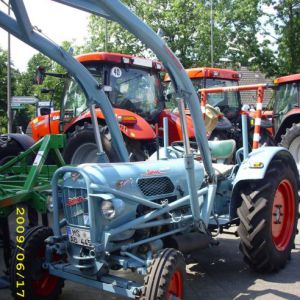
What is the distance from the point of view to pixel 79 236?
355cm

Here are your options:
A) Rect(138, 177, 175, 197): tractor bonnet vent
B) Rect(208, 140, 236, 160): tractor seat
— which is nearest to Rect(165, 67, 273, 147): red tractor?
Rect(208, 140, 236, 160): tractor seat

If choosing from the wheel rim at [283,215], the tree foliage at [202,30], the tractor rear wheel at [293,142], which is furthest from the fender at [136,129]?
the tree foliage at [202,30]

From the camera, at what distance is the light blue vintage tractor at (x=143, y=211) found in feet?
11.2

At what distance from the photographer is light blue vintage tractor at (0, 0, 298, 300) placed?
3.40 m

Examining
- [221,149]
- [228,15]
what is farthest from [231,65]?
[221,149]

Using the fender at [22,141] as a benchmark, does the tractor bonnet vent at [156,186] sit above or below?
below

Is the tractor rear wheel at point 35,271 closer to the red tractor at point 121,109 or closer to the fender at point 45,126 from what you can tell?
the red tractor at point 121,109

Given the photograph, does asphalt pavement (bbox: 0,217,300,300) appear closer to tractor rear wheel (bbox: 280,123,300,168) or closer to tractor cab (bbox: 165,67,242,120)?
tractor rear wheel (bbox: 280,123,300,168)

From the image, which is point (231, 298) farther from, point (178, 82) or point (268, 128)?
point (268, 128)

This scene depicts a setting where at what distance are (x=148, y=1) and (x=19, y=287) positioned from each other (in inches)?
866

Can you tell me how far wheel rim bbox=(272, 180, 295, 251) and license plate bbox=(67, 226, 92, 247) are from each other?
2.01 meters

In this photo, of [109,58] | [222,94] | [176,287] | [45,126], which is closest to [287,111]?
[222,94]

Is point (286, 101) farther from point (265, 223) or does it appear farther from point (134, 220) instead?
point (134, 220)

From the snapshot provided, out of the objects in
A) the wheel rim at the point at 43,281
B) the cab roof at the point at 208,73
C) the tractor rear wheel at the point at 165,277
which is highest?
the cab roof at the point at 208,73
